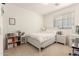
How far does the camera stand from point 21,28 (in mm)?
1595

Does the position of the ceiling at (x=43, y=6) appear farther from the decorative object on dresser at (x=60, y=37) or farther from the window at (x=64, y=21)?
the decorative object on dresser at (x=60, y=37)

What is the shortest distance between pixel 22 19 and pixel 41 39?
496 millimetres

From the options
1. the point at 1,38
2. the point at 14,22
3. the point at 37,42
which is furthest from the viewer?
the point at 37,42

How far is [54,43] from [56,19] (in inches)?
17.3

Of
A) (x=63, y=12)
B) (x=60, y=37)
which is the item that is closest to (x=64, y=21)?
(x=63, y=12)

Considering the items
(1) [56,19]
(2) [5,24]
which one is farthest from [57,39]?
(2) [5,24]

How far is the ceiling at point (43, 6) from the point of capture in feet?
4.76

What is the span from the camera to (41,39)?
64.3 inches

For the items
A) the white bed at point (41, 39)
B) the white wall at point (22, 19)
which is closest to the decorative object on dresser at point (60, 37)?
the white bed at point (41, 39)

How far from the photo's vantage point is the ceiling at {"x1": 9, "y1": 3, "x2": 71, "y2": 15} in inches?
57.2

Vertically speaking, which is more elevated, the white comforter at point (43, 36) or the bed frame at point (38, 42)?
the white comforter at point (43, 36)

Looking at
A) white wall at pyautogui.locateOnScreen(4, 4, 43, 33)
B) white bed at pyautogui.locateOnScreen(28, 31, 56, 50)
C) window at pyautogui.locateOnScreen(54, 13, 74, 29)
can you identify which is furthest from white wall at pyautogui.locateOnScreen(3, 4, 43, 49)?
window at pyautogui.locateOnScreen(54, 13, 74, 29)

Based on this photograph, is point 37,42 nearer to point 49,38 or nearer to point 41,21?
point 49,38

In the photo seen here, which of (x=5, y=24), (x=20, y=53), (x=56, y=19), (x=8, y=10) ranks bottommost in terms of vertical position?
(x=20, y=53)
